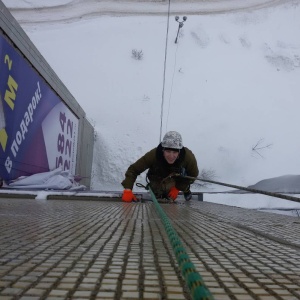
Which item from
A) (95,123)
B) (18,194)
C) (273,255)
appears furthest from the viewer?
(95,123)

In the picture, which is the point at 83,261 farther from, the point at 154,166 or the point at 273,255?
the point at 154,166

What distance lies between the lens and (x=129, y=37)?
22.0 metres

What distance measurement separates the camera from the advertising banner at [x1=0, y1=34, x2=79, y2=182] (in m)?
6.00

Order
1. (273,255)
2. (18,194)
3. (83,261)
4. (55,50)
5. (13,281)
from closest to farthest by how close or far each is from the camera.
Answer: (13,281), (83,261), (273,255), (18,194), (55,50)

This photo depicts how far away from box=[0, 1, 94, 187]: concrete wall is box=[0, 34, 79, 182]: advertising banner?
13 centimetres

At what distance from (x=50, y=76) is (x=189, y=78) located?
12.1 meters

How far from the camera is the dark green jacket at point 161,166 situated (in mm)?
5785

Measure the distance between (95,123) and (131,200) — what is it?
429 inches

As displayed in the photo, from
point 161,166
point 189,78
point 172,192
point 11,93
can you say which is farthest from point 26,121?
point 189,78

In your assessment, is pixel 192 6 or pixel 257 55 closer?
pixel 257 55

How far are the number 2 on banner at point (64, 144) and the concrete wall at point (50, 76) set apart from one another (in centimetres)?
48

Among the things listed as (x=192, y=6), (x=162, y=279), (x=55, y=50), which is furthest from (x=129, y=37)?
(x=162, y=279)

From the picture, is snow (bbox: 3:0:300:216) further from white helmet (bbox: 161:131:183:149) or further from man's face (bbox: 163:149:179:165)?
white helmet (bbox: 161:131:183:149)

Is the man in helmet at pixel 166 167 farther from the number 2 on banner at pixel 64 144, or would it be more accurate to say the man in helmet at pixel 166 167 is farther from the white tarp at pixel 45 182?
the number 2 on banner at pixel 64 144
